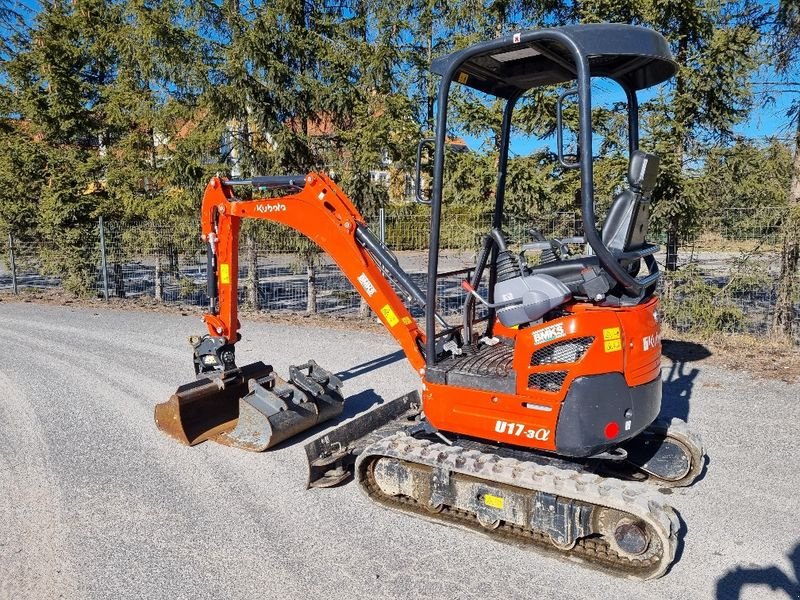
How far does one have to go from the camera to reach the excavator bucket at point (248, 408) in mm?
5438

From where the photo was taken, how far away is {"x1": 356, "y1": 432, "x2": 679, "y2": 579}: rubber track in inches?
134

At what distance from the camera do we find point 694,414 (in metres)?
6.22

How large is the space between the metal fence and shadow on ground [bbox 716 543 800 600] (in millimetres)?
3137

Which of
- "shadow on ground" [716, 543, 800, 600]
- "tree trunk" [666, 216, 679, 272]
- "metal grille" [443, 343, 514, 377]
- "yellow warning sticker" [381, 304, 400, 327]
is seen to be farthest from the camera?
"tree trunk" [666, 216, 679, 272]

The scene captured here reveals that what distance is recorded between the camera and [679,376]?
24.8 ft

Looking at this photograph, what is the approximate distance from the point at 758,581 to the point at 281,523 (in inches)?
116

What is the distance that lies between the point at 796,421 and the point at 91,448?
6647mm

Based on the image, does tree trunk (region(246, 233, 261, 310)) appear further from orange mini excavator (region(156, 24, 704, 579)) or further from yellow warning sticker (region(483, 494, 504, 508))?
yellow warning sticker (region(483, 494, 504, 508))

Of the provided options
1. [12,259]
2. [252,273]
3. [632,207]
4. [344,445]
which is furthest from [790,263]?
[12,259]

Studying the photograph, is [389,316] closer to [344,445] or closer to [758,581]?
[344,445]

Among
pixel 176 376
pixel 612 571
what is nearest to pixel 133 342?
pixel 176 376

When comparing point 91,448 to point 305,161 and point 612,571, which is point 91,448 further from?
point 305,161

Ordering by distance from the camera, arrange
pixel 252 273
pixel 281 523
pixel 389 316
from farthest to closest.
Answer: pixel 252 273 → pixel 389 316 → pixel 281 523

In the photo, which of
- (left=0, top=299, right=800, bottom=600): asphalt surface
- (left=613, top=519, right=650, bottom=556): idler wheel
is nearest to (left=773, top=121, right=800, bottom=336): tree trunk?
(left=0, top=299, right=800, bottom=600): asphalt surface
